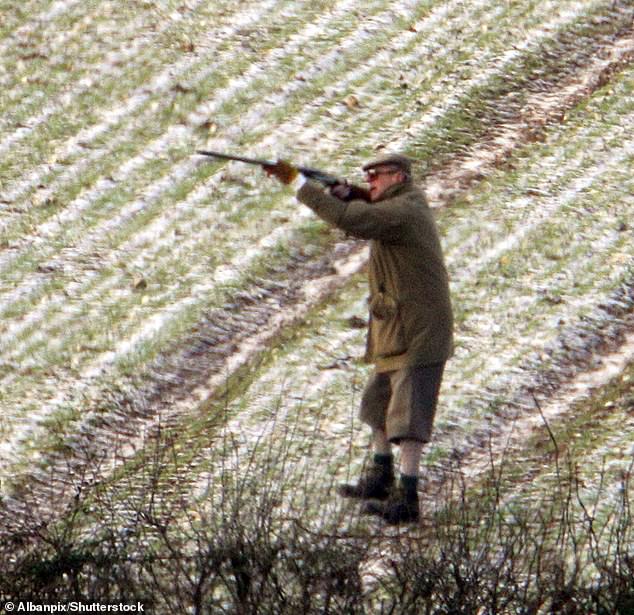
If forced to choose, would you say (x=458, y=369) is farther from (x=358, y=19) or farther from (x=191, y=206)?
(x=358, y=19)

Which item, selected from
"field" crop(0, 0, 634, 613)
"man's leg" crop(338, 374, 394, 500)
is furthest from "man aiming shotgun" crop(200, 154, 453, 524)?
"field" crop(0, 0, 634, 613)

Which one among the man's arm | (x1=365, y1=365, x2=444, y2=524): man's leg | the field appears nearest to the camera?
the field

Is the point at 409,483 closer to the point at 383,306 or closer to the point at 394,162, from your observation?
the point at 383,306

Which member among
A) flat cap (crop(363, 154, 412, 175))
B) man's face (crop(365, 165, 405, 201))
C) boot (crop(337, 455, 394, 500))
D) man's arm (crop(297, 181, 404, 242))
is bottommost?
boot (crop(337, 455, 394, 500))

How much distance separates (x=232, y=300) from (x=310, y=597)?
557 centimetres

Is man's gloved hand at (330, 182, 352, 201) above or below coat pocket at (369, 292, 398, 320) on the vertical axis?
above

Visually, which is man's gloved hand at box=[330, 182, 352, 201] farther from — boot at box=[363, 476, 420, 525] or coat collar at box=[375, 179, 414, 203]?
boot at box=[363, 476, 420, 525]

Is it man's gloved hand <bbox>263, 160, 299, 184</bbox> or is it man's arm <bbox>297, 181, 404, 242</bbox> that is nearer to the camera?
man's arm <bbox>297, 181, 404, 242</bbox>

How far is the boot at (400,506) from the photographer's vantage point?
7832mm

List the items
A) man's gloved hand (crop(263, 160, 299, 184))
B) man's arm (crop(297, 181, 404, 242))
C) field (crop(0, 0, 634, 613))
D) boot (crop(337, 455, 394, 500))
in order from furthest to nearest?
boot (crop(337, 455, 394, 500))
man's gloved hand (crop(263, 160, 299, 184))
man's arm (crop(297, 181, 404, 242))
field (crop(0, 0, 634, 613))

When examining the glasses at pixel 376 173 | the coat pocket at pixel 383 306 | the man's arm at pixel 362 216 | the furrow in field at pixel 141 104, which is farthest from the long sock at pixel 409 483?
the furrow in field at pixel 141 104

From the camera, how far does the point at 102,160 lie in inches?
512

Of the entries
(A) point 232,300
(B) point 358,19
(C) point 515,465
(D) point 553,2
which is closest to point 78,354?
(A) point 232,300

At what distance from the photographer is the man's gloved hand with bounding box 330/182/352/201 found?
8086 mm
